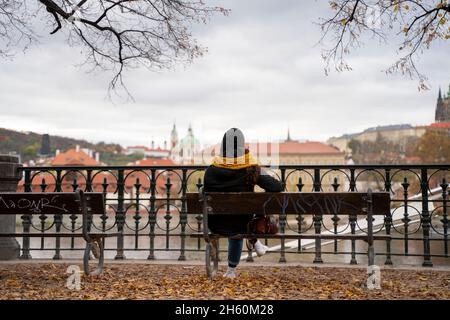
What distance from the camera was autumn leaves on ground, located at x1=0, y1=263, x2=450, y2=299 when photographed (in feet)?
13.4

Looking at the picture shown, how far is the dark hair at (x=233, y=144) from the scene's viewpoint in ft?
15.6

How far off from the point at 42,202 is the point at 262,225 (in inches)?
83.8

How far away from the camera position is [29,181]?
264 inches

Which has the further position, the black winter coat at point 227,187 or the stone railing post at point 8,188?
the stone railing post at point 8,188

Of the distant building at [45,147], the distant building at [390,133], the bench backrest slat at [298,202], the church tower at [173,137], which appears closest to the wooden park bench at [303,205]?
the bench backrest slat at [298,202]

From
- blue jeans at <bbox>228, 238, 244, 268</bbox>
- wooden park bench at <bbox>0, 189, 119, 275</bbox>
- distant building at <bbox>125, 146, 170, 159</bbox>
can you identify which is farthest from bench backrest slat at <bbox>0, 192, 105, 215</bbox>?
distant building at <bbox>125, 146, 170, 159</bbox>

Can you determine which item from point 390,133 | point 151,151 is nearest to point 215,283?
point 390,133

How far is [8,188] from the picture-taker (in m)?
6.35

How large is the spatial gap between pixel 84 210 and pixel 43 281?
83 centimetres

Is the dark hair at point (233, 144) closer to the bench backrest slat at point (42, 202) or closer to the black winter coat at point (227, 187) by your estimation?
the black winter coat at point (227, 187)

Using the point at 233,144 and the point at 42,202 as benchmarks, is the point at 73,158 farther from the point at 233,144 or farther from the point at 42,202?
the point at 233,144

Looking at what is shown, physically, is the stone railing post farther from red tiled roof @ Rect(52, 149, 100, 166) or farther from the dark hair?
red tiled roof @ Rect(52, 149, 100, 166)

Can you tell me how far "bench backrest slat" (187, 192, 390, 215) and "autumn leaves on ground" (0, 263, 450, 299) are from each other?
2.24ft
